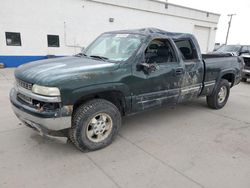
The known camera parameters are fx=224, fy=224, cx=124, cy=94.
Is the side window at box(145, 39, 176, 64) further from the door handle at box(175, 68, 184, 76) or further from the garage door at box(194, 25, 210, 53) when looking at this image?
the garage door at box(194, 25, 210, 53)

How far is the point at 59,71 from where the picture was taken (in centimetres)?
310

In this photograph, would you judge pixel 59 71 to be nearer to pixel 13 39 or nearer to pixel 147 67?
pixel 147 67

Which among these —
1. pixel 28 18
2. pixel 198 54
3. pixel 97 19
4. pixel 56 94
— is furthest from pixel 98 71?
pixel 97 19

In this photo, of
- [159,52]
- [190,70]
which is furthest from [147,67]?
[190,70]

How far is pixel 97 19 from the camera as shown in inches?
581

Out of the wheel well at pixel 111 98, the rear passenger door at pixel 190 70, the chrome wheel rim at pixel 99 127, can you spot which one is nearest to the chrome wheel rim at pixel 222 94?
the rear passenger door at pixel 190 70

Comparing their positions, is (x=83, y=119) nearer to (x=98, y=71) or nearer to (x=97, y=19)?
(x=98, y=71)

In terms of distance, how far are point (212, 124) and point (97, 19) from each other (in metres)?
12.0

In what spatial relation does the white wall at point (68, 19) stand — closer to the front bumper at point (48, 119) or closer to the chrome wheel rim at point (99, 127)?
the front bumper at point (48, 119)

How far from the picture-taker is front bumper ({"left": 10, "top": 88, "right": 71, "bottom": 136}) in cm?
292

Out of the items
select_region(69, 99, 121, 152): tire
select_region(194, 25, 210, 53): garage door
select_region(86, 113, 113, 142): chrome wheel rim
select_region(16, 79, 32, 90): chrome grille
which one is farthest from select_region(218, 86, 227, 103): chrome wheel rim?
select_region(194, 25, 210, 53): garage door

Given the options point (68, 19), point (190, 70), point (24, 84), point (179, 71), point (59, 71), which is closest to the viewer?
point (59, 71)

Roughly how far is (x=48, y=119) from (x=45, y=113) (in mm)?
88

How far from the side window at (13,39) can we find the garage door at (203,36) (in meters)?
16.5
